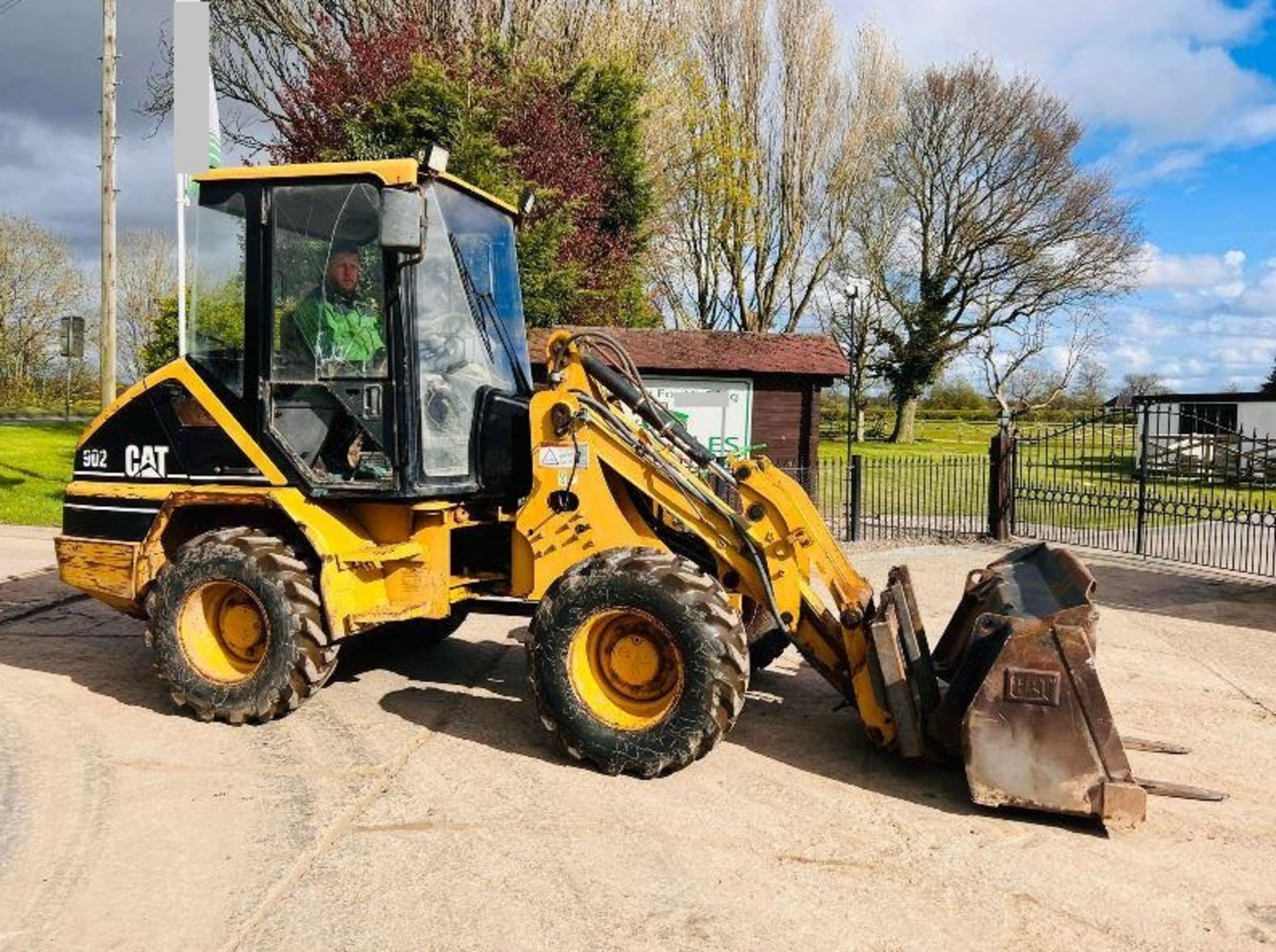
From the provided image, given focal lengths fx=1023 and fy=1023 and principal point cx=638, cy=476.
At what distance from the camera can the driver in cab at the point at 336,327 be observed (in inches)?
211

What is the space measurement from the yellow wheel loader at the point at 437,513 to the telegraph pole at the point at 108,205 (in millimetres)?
10404

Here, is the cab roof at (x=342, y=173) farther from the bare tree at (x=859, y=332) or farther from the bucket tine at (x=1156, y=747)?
the bare tree at (x=859, y=332)

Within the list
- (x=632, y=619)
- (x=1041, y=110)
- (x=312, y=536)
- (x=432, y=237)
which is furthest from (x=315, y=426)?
(x=1041, y=110)

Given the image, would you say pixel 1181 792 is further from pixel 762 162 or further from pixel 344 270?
pixel 762 162

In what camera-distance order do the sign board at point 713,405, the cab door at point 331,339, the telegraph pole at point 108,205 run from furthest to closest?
the telegraph pole at point 108,205
the sign board at point 713,405
the cab door at point 331,339

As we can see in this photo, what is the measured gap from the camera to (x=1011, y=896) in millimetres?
3676

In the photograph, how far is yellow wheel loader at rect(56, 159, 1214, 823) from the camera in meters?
4.79

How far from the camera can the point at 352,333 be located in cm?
539

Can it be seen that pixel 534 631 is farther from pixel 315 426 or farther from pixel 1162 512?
pixel 1162 512

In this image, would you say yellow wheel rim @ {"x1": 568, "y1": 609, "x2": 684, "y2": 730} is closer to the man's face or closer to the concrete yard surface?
the concrete yard surface

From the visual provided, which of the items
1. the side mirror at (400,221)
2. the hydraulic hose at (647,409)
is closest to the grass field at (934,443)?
the hydraulic hose at (647,409)

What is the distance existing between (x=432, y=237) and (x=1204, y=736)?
5.03 metres

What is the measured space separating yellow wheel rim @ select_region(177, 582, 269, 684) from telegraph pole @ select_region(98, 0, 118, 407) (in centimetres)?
1065

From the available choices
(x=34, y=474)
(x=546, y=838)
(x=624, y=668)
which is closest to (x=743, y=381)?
(x=624, y=668)
